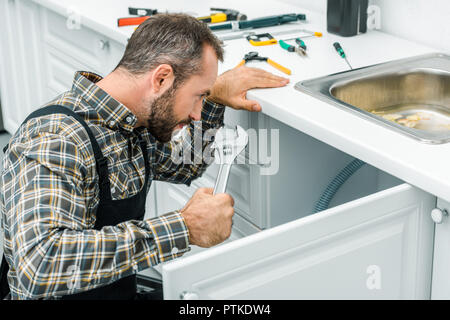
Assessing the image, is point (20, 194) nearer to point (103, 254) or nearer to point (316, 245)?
point (103, 254)

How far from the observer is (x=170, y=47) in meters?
1.25

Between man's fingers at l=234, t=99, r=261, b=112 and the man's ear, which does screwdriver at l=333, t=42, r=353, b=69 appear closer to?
man's fingers at l=234, t=99, r=261, b=112

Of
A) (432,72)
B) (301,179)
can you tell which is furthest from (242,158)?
(432,72)

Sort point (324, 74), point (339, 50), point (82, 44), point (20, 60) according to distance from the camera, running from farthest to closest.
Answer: point (20, 60), point (82, 44), point (339, 50), point (324, 74)

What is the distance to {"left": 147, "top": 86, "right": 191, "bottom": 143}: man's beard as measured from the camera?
4.20 feet

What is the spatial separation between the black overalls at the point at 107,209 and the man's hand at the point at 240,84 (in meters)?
0.21

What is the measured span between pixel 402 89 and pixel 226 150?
51cm

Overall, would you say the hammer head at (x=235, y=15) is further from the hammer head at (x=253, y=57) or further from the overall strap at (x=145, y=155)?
→ the overall strap at (x=145, y=155)

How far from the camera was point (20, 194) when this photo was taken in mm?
1106

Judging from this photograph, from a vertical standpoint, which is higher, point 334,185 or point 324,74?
point 324,74

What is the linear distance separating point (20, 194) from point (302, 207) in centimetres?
73

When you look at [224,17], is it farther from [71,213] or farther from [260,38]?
[71,213]

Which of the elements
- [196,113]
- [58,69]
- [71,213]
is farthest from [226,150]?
[58,69]

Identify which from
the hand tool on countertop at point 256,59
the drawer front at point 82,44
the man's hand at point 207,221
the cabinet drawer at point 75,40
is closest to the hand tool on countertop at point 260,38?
the hand tool on countertop at point 256,59
